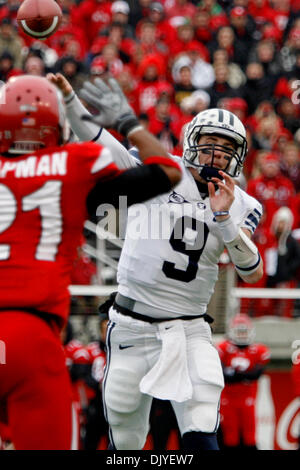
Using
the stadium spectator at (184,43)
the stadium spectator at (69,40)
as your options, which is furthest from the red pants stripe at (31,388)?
the stadium spectator at (184,43)

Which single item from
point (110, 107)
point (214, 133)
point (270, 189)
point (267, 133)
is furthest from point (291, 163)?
point (110, 107)

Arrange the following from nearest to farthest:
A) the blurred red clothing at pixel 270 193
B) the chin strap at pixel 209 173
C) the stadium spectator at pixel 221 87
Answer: the chin strap at pixel 209 173 < the blurred red clothing at pixel 270 193 < the stadium spectator at pixel 221 87

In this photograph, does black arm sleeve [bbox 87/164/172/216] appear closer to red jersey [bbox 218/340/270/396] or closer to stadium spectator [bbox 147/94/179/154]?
red jersey [bbox 218/340/270/396]

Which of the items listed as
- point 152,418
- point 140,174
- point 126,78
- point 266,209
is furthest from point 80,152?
point 126,78

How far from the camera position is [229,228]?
483cm

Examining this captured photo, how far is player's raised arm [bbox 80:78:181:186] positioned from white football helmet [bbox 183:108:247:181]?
94 centimetres

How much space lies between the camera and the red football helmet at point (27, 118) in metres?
3.87

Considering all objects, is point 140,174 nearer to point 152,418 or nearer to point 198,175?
point 198,175

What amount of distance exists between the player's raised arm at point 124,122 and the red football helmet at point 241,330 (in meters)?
5.70

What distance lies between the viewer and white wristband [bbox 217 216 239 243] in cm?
483

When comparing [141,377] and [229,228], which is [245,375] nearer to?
[141,377]

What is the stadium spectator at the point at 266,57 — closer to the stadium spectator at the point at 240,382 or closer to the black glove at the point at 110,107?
A: the stadium spectator at the point at 240,382

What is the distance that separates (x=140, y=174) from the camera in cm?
382

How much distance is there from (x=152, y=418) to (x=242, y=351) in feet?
3.90
